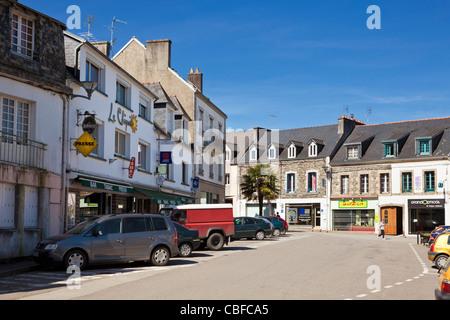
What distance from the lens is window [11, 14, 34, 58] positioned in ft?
56.1

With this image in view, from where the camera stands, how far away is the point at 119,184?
23047 mm

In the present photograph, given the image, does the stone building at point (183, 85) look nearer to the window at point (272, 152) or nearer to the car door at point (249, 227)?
the car door at point (249, 227)

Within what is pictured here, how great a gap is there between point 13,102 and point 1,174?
2762mm

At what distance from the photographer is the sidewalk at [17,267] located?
527 inches

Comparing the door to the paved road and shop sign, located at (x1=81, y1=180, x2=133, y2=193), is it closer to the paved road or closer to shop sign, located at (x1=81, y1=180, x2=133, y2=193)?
shop sign, located at (x1=81, y1=180, x2=133, y2=193)

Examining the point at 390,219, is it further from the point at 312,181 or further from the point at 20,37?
the point at 20,37

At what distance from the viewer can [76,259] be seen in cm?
1402

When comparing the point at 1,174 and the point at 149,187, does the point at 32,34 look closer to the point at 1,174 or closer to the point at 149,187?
→ the point at 1,174

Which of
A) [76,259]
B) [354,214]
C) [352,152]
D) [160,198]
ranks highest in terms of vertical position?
[352,152]

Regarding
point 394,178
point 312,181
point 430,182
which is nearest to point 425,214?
point 430,182

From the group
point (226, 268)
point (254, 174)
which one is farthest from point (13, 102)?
point (254, 174)

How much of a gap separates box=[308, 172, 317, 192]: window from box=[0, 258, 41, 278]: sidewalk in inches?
1560

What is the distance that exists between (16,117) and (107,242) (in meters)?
5.63

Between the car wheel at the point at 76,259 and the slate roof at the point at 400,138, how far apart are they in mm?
37671
